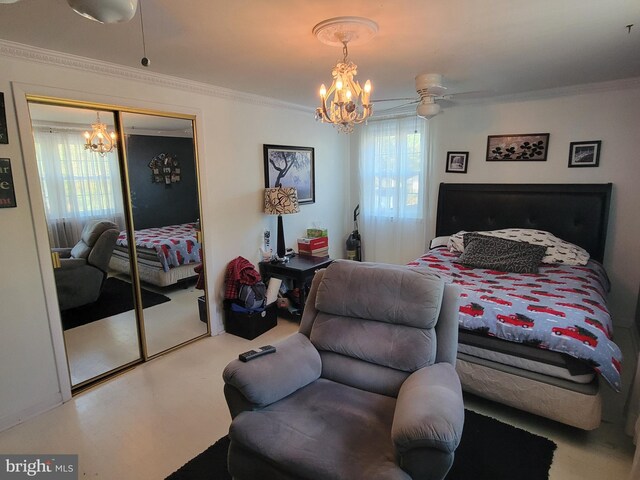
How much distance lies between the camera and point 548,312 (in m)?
2.15

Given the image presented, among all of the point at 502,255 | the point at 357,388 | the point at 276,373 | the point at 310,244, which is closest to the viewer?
the point at 276,373

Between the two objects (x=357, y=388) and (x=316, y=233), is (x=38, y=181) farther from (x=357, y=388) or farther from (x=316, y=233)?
(x=316, y=233)

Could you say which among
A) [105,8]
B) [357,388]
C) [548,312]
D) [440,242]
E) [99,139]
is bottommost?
[357,388]

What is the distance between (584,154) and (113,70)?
4.24m

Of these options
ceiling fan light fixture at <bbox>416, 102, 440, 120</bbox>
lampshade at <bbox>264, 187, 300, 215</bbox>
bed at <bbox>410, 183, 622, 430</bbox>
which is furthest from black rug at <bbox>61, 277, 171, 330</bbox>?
ceiling fan light fixture at <bbox>416, 102, 440, 120</bbox>

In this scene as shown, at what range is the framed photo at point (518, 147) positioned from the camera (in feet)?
12.0

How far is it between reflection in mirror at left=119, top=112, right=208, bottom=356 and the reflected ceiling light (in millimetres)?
1669

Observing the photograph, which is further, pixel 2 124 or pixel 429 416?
pixel 2 124

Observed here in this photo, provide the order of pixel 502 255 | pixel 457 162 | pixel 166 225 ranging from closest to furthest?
1. pixel 166 225
2. pixel 502 255
3. pixel 457 162

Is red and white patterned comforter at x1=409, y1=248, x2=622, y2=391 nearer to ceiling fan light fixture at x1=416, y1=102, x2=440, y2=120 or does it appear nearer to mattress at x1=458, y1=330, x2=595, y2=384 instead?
mattress at x1=458, y1=330, x2=595, y2=384

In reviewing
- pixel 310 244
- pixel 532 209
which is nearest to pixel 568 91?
pixel 532 209

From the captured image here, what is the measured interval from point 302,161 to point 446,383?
3.19 metres

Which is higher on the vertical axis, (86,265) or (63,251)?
(63,251)

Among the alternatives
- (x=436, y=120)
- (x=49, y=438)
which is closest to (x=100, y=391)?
(x=49, y=438)
